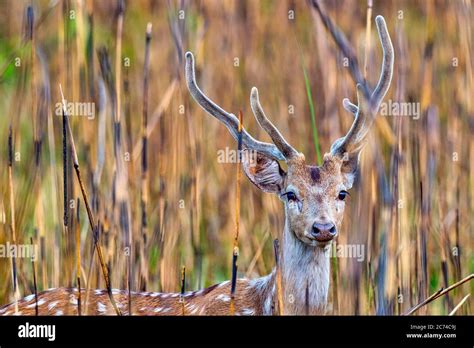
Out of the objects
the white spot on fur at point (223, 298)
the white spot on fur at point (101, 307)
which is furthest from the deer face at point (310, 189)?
the white spot on fur at point (101, 307)

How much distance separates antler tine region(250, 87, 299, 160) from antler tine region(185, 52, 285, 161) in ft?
0.11

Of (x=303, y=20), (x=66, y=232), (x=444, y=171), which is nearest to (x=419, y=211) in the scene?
(x=444, y=171)

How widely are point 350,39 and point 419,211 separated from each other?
89 centimetres

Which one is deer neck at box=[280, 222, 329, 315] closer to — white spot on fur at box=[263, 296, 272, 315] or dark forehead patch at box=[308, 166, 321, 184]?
white spot on fur at box=[263, 296, 272, 315]

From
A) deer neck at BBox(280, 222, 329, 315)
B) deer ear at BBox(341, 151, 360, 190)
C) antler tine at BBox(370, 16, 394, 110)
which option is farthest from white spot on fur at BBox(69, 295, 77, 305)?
antler tine at BBox(370, 16, 394, 110)

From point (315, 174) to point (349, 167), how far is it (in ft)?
0.59

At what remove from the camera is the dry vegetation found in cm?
589

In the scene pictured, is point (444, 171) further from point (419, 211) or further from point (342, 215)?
point (342, 215)

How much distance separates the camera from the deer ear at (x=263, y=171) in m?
5.73

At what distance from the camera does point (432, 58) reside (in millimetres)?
5992

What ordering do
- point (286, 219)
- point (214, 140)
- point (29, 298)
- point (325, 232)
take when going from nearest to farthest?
point (325, 232), point (286, 219), point (29, 298), point (214, 140)

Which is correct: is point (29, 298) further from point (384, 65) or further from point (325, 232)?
point (384, 65)

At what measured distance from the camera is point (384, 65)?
5.65 metres


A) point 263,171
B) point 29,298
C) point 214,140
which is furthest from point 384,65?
point 29,298
